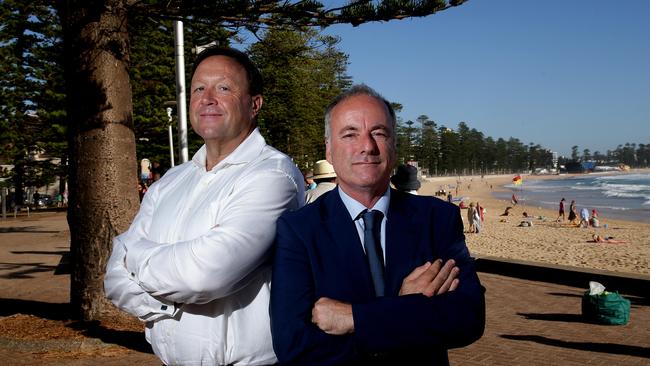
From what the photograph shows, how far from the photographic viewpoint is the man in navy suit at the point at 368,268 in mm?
1600

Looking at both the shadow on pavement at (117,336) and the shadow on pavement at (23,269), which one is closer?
the shadow on pavement at (117,336)

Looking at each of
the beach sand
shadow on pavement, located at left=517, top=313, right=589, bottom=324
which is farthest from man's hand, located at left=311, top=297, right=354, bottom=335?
the beach sand

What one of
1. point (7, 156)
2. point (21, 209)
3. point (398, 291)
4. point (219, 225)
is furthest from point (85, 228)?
point (21, 209)

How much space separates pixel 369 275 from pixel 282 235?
0.28 meters

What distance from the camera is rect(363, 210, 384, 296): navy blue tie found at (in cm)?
171

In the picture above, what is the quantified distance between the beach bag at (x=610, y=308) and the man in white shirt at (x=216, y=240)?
5.76 meters

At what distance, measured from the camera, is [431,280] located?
1.67 metres

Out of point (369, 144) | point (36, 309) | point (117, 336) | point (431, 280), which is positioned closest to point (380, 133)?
point (369, 144)

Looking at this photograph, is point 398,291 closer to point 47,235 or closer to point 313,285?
point 313,285

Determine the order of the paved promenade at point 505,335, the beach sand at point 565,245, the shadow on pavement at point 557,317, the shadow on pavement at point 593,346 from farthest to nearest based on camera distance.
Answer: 1. the beach sand at point 565,245
2. the shadow on pavement at point 557,317
3. the shadow on pavement at point 593,346
4. the paved promenade at point 505,335

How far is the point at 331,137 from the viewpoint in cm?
188

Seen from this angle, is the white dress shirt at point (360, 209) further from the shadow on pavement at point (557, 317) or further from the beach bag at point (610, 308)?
the shadow on pavement at point (557, 317)

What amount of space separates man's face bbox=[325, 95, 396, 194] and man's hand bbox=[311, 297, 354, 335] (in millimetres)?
365

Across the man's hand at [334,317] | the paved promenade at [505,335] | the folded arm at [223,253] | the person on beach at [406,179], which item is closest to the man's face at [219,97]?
the folded arm at [223,253]
